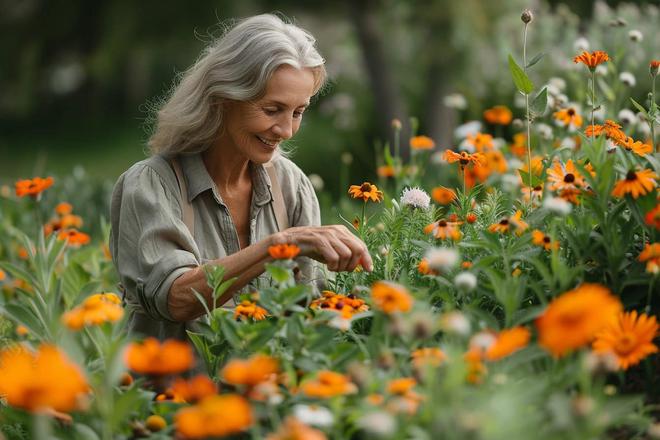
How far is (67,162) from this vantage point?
38.8ft

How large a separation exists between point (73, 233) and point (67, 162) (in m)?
9.04

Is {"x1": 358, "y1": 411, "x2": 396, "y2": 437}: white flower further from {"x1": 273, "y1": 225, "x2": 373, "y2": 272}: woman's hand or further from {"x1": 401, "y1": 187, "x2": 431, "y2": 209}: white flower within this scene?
{"x1": 401, "y1": 187, "x2": 431, "y2": 209}: white flower

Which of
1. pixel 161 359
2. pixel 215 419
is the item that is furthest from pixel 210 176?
pixel 215 419

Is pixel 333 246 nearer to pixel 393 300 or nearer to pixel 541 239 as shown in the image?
pixel 541 239

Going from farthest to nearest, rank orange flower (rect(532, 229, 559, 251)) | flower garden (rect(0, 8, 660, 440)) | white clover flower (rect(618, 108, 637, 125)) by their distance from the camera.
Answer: white clover flower (rect(618, 108, 637, 125))
orange flower (rect(532, 229, 559, 251))
flower garden (rect(0, 8, 660, 440))

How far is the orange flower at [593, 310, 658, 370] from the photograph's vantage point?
1541mm

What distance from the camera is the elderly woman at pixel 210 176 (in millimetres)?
2334

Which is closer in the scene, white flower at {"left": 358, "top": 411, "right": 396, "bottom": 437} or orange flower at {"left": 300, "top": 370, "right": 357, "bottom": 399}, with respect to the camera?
white flower at {"left": 358, "top": 411, "right": 396, "bottom": 437}

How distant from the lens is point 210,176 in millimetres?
2613

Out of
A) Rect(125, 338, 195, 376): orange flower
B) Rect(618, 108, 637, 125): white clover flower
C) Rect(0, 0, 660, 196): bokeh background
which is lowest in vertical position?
Rect(125, 338, 195, 376): orange flower

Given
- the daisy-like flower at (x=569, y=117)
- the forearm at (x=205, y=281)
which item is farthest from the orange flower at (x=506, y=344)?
the daisy-like flower at (x=569, y=117)

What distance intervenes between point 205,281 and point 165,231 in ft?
0.75

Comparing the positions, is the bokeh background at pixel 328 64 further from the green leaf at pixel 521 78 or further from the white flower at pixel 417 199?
the white flower at pixel 417 199

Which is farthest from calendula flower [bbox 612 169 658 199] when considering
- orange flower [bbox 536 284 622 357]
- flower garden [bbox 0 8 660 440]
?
orange flower [bbox 536 284 622 357]
